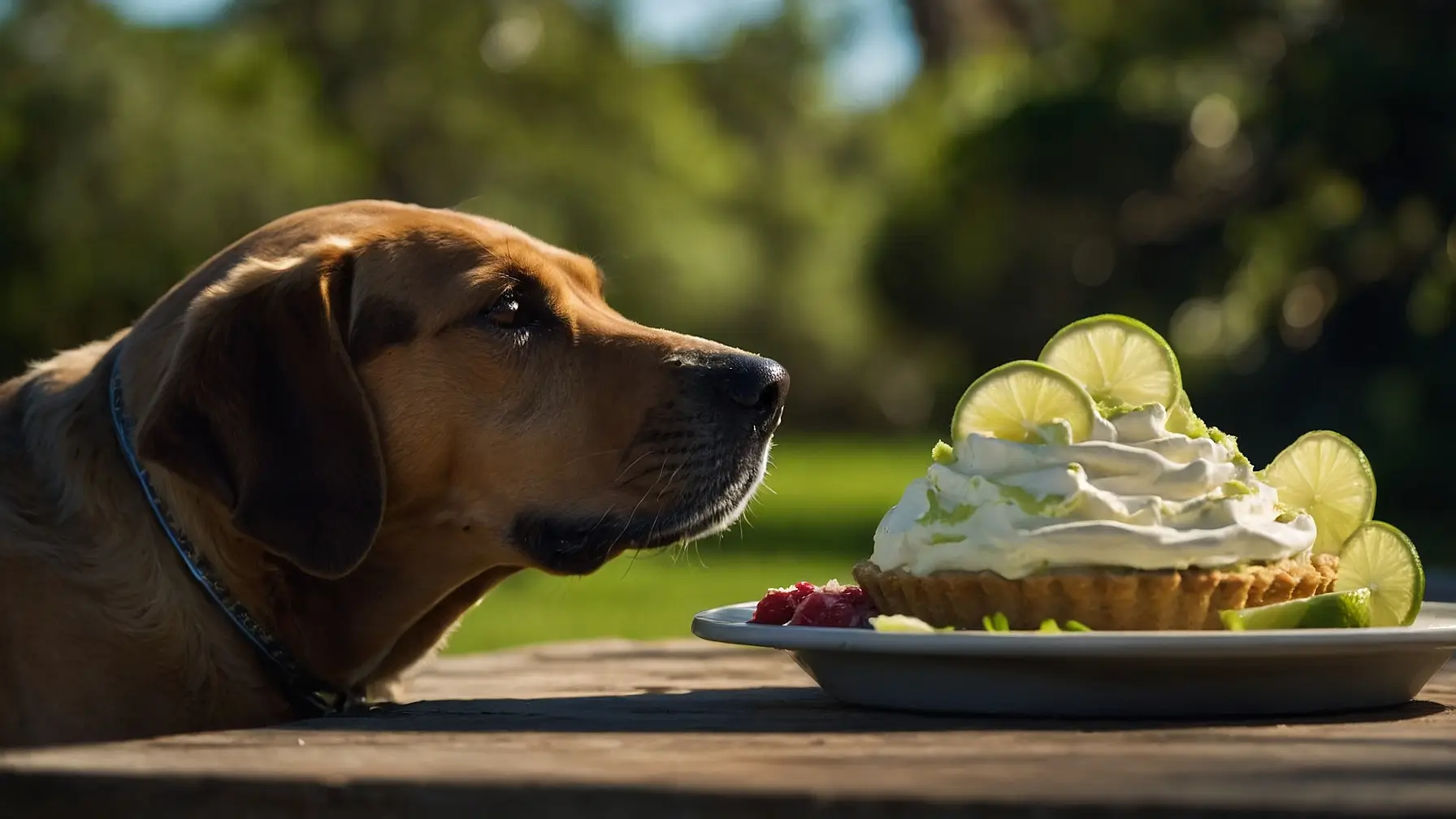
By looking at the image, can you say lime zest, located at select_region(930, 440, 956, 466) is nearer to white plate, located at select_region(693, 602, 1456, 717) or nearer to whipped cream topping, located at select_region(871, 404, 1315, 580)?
whipped cream topping, located at select_region(871, 404, 1315, 580)

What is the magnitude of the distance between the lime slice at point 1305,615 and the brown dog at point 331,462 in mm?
1509

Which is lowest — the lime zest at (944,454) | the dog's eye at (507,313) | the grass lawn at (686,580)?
the grass lawn at (686,580)

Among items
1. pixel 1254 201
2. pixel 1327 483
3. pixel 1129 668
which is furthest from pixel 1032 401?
pixel 1254 201

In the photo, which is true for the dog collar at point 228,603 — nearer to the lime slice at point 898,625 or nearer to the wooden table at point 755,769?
the wooden table at point 755,769

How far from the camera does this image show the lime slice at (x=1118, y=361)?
3.01 metres

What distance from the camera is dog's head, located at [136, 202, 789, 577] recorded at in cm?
346

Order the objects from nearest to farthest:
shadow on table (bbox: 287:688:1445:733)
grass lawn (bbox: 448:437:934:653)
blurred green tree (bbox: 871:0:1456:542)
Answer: shadow on table (bbox: 287:688:1445:733) < grass lawn (bbox: 448:437:934:653) < blurred green tree (bbox: 871:0:1456:542)

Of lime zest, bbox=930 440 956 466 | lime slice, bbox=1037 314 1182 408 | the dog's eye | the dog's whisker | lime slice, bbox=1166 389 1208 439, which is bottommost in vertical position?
the dog's whisker

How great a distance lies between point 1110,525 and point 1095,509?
2.1 inches

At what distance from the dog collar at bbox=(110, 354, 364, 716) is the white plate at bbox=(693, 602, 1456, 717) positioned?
3.91 ft

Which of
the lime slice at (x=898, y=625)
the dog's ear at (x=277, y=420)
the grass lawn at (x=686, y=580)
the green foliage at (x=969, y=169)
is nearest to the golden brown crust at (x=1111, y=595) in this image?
the lime slice at (x=898, y=625)

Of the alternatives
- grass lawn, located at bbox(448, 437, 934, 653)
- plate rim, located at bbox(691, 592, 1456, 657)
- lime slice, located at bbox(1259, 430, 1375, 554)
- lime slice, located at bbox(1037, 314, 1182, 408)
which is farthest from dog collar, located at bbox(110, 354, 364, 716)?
grass lawn, located at bbox(448, 437, 934, 653)

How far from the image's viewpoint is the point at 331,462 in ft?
11.5

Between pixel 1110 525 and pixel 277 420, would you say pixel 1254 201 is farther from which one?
pixel 1110 525
